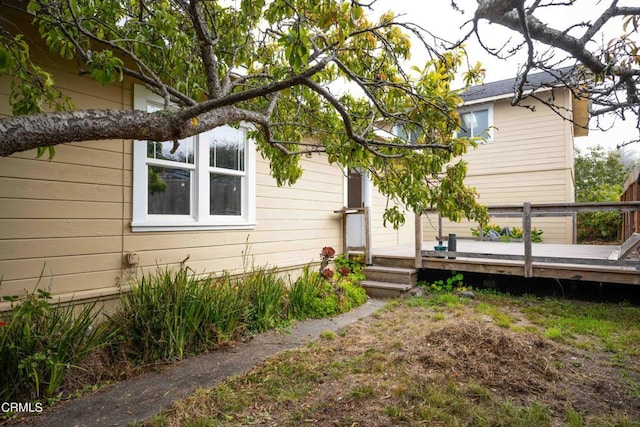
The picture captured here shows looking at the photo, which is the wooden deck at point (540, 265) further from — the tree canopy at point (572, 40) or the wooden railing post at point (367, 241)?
the tree canopy at point (572, 40)

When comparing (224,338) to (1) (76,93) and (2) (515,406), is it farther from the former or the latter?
(1) (76,93)

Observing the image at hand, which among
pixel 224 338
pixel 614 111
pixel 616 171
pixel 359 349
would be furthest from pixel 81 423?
pixel 616 171

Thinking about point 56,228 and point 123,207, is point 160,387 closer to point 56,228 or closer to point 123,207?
point 56,228

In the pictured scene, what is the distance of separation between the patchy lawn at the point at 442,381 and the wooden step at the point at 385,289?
1786 mm

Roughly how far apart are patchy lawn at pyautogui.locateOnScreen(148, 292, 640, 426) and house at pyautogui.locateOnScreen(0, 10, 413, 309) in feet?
6.52

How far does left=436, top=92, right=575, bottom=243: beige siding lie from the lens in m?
10.0

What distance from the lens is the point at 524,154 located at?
10.7 m

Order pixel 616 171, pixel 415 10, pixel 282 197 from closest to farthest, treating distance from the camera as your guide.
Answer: pixel 415 10, pixel 282 197, pixel 616 171

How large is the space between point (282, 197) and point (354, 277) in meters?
2.14

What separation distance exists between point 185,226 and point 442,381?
3.47 meters

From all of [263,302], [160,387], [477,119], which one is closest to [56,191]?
[160,387]

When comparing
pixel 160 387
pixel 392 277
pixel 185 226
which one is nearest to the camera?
pixel 160 387

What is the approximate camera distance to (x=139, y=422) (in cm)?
240

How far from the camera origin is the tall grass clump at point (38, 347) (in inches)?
104
